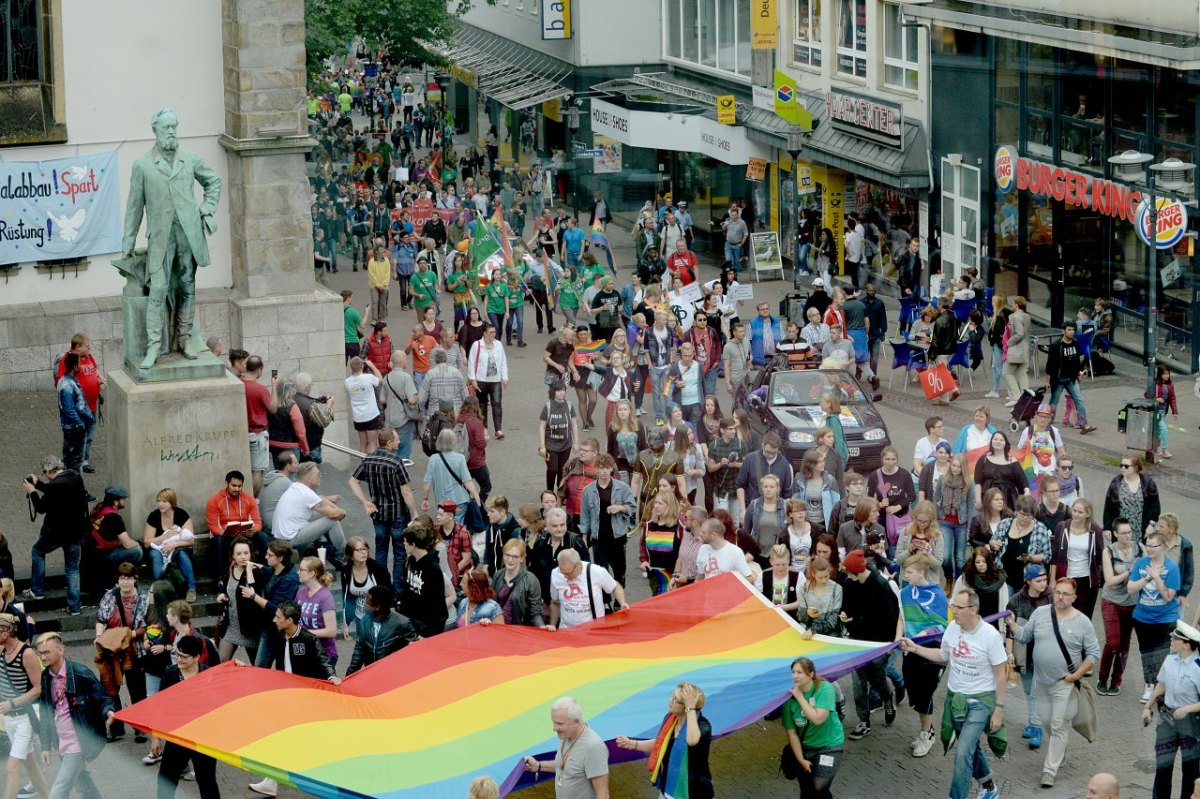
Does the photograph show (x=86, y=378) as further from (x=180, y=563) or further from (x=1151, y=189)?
(x=1151, y=189)

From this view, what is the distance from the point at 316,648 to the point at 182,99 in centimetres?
1130

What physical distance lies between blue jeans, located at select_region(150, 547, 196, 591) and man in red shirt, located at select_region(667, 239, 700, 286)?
13.9 metres

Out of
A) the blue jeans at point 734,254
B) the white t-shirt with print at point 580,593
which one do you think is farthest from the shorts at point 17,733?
A: the blue jeans at point 734,254

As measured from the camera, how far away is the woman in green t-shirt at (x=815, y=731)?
12414 mm

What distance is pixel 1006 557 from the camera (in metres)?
15.7

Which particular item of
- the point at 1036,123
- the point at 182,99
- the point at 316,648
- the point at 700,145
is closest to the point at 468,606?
the point at 316,648

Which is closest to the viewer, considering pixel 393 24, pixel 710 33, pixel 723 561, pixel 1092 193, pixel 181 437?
pixel 723 561

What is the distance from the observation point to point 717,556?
15.1 metres

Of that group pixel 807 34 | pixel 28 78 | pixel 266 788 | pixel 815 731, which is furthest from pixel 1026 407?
pixel 807 34

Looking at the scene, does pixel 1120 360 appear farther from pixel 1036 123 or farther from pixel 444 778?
pixel 444 778

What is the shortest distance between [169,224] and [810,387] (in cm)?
824

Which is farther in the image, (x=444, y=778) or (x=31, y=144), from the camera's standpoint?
(x=31, y=144)

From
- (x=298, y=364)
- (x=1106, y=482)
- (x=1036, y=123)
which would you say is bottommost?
(x=1106, y=482)

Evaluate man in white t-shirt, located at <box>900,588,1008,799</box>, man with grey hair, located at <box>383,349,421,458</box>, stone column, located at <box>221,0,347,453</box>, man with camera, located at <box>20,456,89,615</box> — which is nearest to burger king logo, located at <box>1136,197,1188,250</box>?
man with grey hair, located at <box>383,349,421,458</box>
